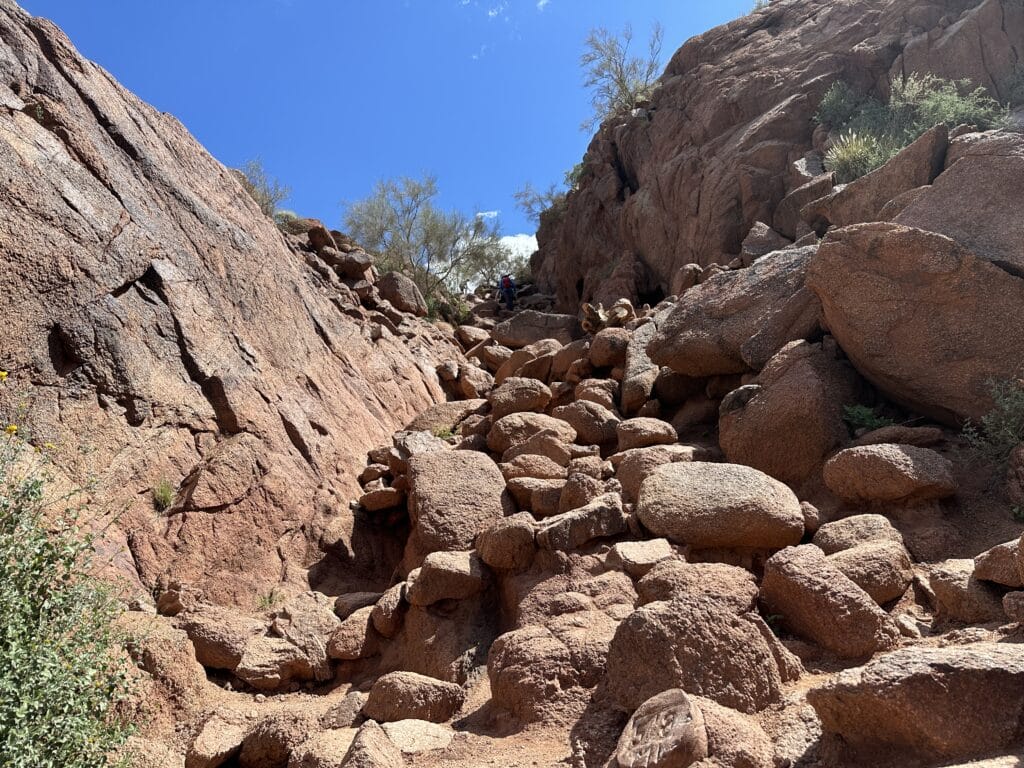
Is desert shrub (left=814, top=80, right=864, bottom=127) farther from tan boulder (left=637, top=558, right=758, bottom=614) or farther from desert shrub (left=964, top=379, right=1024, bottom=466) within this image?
tan boulder (left=637, top=558, right=758, bottom=614)

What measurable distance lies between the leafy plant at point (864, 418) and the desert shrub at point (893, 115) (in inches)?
212

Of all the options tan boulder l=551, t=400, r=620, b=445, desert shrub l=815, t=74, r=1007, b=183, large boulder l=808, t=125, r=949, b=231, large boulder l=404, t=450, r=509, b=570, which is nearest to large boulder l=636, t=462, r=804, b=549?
large boulder l=404, t=450, r=509, b=570

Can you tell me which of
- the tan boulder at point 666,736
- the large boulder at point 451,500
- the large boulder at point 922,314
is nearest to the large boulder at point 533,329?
the large boulder at point 451,500

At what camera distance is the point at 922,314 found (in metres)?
5.76

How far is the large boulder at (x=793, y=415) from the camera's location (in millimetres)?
6117

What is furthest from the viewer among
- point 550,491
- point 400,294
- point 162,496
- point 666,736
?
point 400,294

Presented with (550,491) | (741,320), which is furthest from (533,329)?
(550,491)

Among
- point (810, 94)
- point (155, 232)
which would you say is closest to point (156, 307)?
point (155, 232)

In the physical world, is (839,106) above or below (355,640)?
above

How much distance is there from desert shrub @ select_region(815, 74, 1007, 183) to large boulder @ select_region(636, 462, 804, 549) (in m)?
6.96

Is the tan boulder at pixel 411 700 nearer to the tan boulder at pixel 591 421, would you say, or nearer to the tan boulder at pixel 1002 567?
the tan boulder at pixel 1002 567

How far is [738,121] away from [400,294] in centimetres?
902

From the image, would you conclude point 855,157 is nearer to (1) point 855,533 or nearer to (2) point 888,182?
(2) point 888,182

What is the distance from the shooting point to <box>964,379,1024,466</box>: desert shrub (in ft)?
16.6
